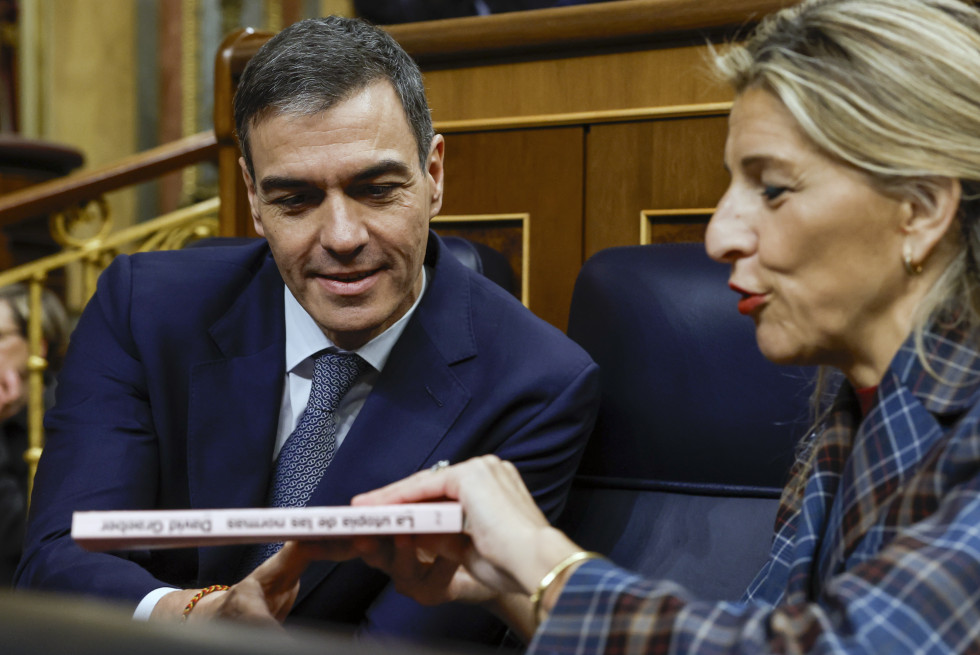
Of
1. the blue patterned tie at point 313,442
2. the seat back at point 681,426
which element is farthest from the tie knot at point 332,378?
the seat back at point 681,426

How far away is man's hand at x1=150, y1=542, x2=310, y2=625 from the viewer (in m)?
1.06

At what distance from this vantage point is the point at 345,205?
1370mm

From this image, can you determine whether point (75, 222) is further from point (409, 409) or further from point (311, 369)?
point (409, 409)

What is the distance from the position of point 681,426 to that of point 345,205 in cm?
54

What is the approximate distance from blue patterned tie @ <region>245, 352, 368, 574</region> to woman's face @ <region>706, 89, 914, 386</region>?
61 centimetres

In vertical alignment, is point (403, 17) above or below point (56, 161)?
above

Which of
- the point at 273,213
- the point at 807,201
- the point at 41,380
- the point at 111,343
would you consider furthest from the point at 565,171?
the point at 41,380

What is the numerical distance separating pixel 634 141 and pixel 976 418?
1.13 metres

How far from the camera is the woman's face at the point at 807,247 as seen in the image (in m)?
0.90

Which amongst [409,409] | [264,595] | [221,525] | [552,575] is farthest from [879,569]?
[409,409]

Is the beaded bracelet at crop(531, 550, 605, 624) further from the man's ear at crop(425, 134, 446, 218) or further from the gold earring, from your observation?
the man's ear at crop(425, 134, 446, 218)

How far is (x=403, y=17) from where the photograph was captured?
2.78 meters

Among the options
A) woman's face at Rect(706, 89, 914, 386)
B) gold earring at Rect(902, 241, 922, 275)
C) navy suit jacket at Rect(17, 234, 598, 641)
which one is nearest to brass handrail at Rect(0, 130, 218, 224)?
navy suit jacket at Rect(17, 234, 598, 641)

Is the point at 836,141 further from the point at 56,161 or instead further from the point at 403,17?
the point at 56,161
